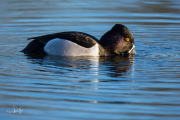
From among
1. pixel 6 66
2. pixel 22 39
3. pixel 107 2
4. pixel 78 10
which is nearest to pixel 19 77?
pixel 6 66

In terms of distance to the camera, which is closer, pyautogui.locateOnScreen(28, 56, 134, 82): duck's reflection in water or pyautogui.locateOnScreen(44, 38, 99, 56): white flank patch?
pyautogui.locateOnScreen(28, 56, 134, 82): duck's reflection in water

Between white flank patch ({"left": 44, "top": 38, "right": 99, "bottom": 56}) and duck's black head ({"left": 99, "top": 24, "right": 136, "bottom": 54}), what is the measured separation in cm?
39

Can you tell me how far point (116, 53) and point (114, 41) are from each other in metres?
0.31

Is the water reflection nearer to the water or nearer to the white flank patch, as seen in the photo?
the water

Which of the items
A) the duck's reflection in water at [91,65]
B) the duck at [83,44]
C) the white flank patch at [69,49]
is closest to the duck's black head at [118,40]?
the duck at [83,44]

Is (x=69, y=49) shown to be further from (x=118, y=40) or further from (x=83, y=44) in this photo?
(x=118, y=40)

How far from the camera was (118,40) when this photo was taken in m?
8.95

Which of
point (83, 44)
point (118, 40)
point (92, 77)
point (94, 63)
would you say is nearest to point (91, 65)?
point (94, 63)

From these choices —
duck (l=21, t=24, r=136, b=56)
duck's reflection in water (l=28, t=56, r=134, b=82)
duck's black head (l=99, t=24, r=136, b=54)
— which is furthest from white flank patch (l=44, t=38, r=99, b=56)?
duck's black head (l=99, t=24, r=136, b=54)

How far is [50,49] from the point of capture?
350 inches

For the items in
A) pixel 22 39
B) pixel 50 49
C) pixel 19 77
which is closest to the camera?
pixel 19 77

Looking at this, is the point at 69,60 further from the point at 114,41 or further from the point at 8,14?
the point at 8,14

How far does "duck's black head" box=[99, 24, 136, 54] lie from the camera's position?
29.3 feet

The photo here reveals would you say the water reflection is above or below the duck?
below
